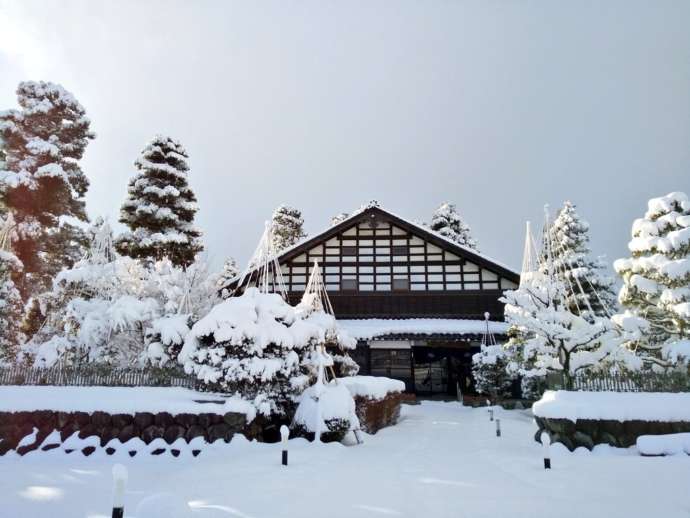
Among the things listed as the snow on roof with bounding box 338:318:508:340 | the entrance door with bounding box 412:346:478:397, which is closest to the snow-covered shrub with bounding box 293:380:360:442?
the snow on roof with bounding box 338:318:508:340

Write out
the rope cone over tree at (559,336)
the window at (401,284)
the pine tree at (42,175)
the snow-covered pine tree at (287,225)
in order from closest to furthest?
1. the rope cone over tree at (559,336)
2. the pine tree at (42,175)
3. the window at (401,284)
4. the snow-covered pine tree at (287,225)

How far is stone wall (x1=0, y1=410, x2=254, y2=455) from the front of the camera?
9578 millimetres

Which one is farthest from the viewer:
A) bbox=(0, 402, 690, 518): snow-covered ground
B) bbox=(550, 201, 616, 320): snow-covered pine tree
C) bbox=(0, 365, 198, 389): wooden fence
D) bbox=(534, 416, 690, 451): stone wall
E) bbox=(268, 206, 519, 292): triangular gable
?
bbox=(550, 201, 616, 320): snow-covered pine tree

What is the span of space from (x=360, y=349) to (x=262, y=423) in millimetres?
11693

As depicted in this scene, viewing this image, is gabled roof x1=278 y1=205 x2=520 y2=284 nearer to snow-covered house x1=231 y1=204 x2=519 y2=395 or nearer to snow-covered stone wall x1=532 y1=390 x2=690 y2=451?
snow-covered house x1=231 y1=204 x2=519 y2=395

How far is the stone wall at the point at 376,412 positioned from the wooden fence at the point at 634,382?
15.2 feet

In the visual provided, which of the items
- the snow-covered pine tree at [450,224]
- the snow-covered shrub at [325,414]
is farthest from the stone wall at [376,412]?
the snow-covered pine tree at [450,224]

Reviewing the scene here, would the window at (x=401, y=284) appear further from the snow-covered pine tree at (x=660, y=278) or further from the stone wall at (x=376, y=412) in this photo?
the snow-covered pine tree at (x=660, y=278)

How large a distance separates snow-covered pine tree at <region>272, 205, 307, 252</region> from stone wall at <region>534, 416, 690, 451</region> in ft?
99.6

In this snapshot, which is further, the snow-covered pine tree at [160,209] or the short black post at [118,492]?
the snow-covered pine tree at [160,209]

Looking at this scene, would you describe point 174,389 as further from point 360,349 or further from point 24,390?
point 360,349

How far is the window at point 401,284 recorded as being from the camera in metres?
22.8

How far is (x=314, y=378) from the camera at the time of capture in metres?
11.7

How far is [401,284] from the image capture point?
22.9 m
